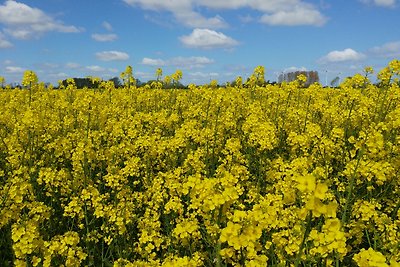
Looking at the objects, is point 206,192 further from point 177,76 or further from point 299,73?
point 299,73

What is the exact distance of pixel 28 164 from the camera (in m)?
5.47

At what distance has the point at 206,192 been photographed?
2.53m

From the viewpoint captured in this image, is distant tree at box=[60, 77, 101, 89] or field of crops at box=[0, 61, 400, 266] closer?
field of crops at box=[0, 61, 400, 266]

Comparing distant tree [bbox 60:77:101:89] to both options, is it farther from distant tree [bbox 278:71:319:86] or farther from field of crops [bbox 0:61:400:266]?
distant tree [bbox 278:71:319:86]

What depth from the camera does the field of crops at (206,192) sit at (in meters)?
2.68

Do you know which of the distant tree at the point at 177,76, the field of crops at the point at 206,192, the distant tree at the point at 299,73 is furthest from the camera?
the distant tree at the point at 299,73

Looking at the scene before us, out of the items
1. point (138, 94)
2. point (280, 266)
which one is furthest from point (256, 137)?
point (138, 94)

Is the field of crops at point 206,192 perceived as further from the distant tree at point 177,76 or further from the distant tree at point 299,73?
the distant tree at point 299,73

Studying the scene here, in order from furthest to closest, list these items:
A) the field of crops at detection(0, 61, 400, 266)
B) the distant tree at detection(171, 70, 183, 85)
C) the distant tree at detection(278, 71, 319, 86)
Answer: the distant tree at detection(278, 71, 319, 86), the distant tree at detection(171, 70, 183, 85), the field of crops at detection(0, 61, 400, 266)

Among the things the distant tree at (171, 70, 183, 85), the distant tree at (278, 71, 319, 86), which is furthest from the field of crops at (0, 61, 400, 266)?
the distant tree at (278, 71, 319, 86)

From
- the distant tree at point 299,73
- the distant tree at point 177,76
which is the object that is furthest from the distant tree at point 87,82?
the distant tree at point 299,73

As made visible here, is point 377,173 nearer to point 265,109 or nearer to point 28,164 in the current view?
point 28,164

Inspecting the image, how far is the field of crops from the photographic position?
2.68 meters

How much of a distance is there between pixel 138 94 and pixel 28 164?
17.7 ft
